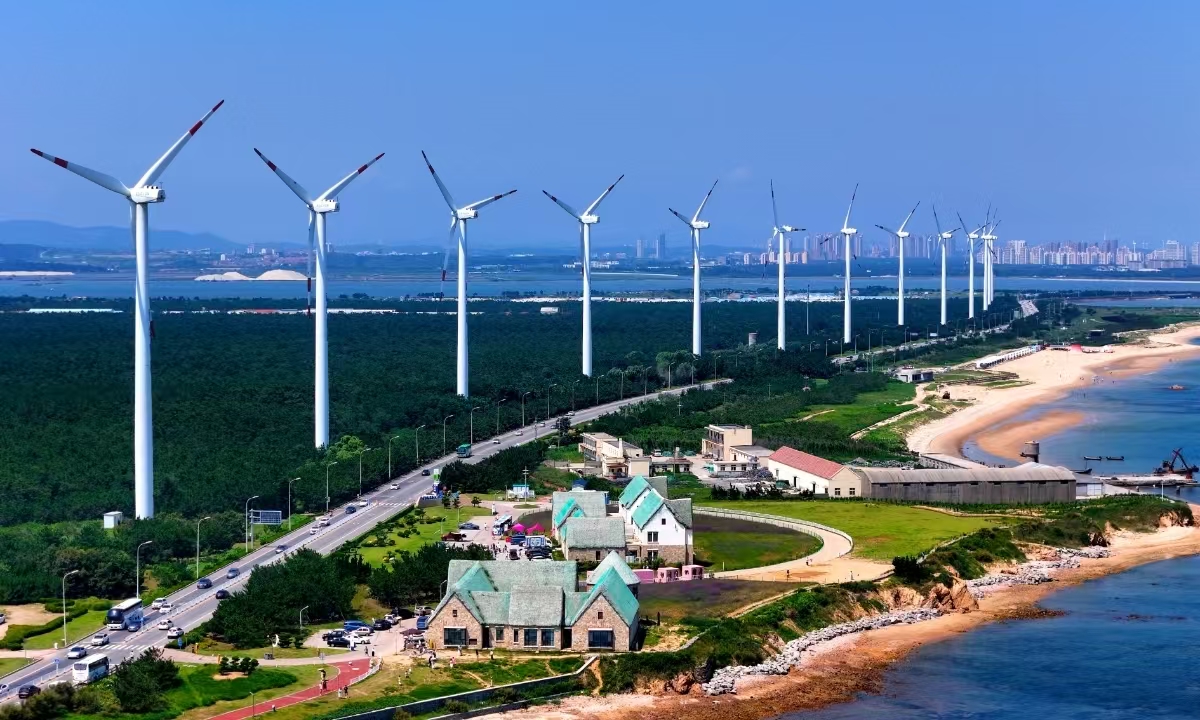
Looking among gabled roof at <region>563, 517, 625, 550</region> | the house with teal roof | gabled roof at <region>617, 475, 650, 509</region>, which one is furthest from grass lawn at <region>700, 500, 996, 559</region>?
the house with teal roof

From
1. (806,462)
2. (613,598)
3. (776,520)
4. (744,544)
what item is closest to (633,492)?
(744,544)

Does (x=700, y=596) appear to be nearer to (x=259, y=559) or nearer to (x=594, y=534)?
(x=594, y=534)

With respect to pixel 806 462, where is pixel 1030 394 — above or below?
below

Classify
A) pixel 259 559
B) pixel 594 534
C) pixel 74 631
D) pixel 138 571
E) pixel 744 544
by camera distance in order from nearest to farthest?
pixel 74 631, pixel 138 571, pixel 594 534, pixel 259 559, pixel 744 544

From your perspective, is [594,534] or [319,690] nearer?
[319,690]

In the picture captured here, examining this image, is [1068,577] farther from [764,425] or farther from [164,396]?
[164,396]

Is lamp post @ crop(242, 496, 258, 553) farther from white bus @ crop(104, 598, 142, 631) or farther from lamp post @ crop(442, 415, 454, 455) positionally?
lamp post @ crop(442, 415, 454, 455)

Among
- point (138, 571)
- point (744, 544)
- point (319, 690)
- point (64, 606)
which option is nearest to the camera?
point (319, 690)

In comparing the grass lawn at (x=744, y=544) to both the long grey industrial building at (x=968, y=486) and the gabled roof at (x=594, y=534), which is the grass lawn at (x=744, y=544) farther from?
the long grey industrial building at (x=968, y=486)
